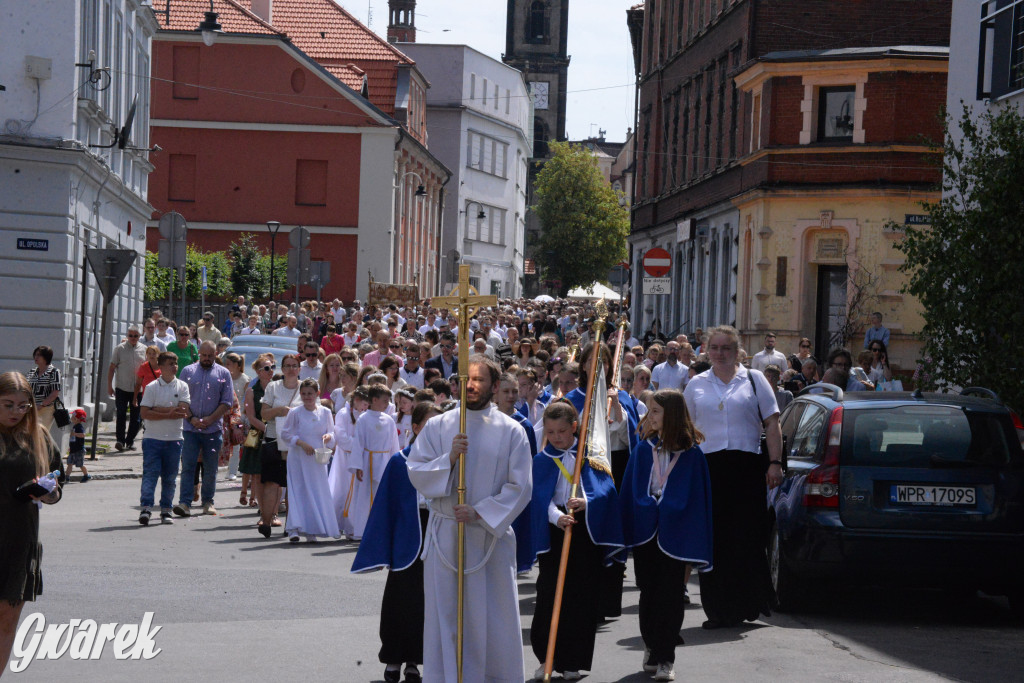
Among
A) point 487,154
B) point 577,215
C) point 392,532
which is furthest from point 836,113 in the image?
point 487,154

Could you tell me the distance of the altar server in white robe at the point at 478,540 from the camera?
7418mm

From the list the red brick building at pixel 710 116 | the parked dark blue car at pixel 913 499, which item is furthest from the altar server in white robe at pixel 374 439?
the red brick building at pixel 710 116

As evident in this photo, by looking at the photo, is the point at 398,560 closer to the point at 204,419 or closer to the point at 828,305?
the point at 204,419

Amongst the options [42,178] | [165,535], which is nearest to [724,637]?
[165,535]

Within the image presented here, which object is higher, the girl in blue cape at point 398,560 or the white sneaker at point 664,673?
the girl in blue cape at point 398,560

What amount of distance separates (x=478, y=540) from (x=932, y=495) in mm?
3934

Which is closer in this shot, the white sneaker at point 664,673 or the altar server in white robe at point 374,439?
the white sneaker at point 664,673

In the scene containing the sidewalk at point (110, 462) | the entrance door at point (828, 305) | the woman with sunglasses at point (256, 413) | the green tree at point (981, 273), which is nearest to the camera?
the green tree at point (981, 273)

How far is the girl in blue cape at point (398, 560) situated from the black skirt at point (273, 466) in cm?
663

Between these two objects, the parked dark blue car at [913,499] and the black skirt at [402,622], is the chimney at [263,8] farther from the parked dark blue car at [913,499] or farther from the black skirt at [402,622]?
the black skirt at [402,622]

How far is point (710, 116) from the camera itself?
4088 cm

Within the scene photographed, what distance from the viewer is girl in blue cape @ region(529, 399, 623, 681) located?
27.5 feet

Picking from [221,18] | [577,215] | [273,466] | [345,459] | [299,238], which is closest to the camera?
[273,466]

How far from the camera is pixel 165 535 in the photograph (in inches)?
566
